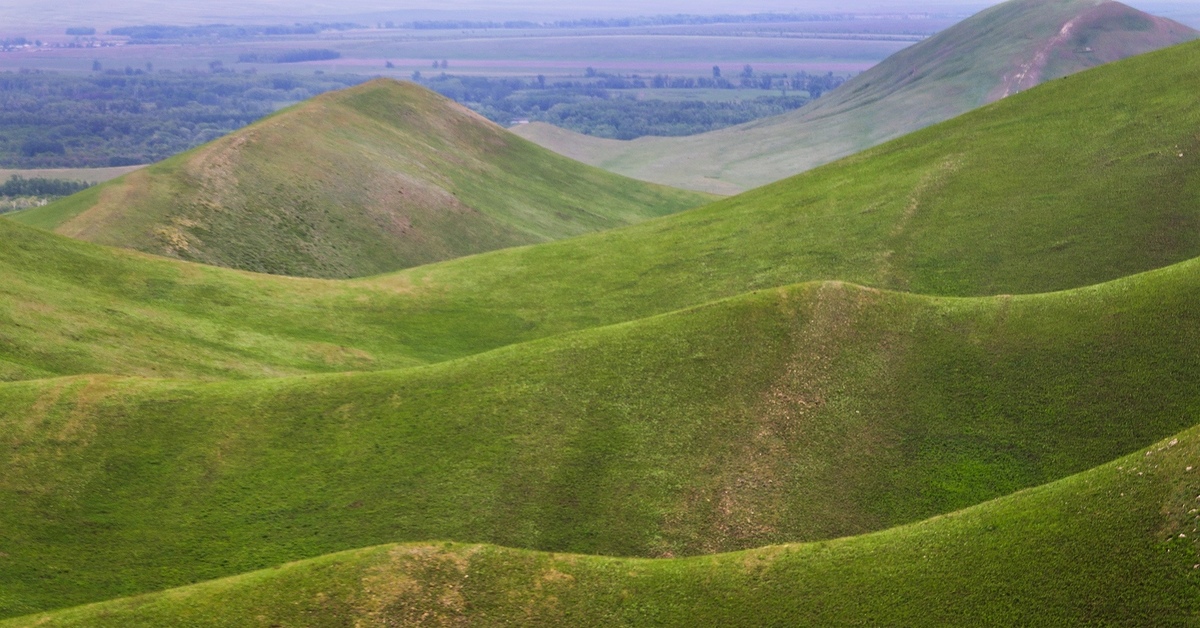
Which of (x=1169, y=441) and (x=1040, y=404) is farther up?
(x=1169, y=441)

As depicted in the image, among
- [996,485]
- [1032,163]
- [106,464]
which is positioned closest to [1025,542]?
[996,485]

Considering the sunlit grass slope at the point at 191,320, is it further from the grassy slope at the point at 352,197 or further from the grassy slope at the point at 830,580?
the grassy slope at the point at 830,580

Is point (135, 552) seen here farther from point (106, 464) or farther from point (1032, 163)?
point (1032, 163)

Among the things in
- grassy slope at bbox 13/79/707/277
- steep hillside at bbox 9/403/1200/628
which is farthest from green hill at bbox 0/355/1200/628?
grassy slope at bbox 13/79/707/277

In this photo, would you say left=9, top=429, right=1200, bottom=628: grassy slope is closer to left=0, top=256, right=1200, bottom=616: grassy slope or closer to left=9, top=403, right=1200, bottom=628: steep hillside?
left=9, top=403, right=1200, bottom=628: steep hillside

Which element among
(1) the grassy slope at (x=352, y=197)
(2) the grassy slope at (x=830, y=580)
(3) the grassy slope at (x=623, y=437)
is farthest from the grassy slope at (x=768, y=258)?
(2) the grassy slope at (x=830, y=580)

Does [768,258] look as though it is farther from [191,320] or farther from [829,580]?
[829,580]
